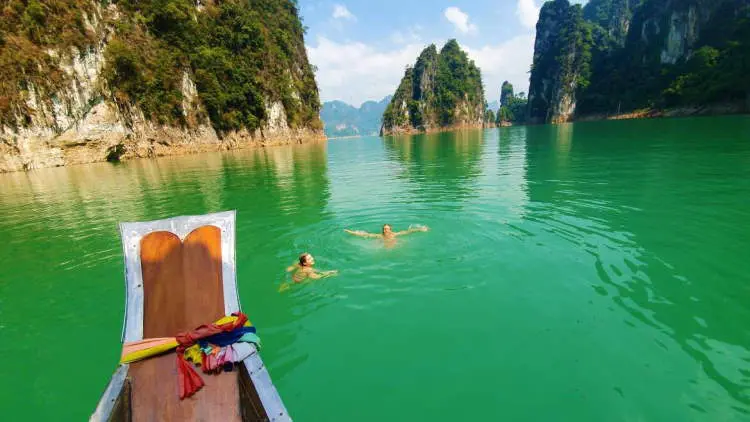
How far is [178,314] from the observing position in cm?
385

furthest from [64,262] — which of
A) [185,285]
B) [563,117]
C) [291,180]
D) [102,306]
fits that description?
[563,117]

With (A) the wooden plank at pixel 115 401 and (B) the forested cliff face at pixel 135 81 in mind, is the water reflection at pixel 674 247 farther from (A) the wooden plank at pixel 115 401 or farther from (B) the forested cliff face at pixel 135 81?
(B) the forested cliff face at pixel 135 81

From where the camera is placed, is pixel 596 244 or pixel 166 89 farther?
Answer: pixel 166 89

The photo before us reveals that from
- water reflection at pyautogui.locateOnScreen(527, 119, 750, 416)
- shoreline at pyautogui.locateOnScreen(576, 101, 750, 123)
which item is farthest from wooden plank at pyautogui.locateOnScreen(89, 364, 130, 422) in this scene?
shoreline at pyautogui.locateOnScreen(576, 101, 750, 123)

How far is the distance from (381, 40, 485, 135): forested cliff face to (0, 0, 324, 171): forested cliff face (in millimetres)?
75270

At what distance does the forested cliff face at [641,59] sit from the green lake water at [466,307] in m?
72.3

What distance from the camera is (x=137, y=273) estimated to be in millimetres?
3939

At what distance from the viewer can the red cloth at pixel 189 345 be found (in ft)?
10.1

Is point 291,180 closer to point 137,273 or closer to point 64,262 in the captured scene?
point 64,262

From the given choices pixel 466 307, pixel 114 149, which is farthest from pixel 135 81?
pixel 466 307

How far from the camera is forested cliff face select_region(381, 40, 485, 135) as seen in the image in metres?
135

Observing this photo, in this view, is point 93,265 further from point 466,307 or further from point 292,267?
point 466,307

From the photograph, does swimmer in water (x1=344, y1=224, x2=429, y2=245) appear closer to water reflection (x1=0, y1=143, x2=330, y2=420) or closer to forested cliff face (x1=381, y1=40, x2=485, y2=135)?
water reflection (x1=0, y1=143, x2=330, y2=420)

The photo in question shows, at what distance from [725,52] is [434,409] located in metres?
92.2
